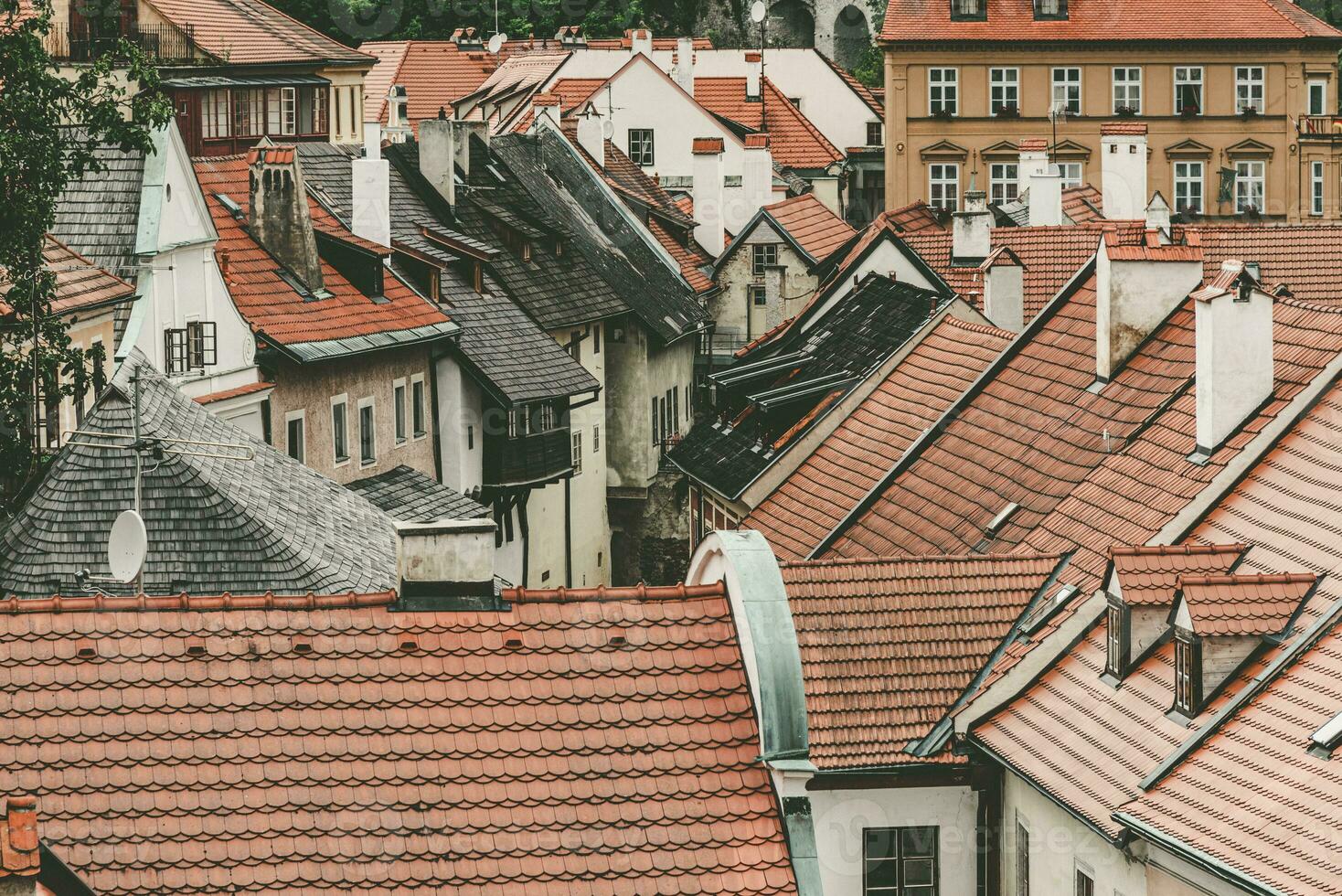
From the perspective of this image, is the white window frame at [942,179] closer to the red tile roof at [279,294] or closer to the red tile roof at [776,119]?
the red tile roof at [776,119]

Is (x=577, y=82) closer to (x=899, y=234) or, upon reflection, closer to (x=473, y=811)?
(x=899, y=234)

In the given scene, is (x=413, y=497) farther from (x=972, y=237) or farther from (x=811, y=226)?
(x=811, y=226)

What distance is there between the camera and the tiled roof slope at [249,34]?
6531cm

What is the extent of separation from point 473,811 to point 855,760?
729 cm

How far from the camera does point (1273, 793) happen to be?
15.6 metres

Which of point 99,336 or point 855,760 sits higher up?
point 99,336

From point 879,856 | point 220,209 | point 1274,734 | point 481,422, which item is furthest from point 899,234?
point 1274,734

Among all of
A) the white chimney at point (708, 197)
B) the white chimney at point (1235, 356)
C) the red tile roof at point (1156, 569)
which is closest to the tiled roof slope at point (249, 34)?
the white chimney at point (708, 197)

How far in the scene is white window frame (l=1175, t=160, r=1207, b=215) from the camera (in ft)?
233

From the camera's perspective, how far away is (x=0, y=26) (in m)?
28.1

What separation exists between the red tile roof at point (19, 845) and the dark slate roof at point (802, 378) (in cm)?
2226

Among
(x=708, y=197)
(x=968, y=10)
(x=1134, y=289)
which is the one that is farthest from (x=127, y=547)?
(x=968, y=10)

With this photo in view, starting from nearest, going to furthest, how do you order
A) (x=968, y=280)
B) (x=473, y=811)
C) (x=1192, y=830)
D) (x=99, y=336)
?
(x=473, y=811) → (x=1192, y=830) → (x=99, y=336) → (x=968, y=280)

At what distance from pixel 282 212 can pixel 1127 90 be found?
128ft
